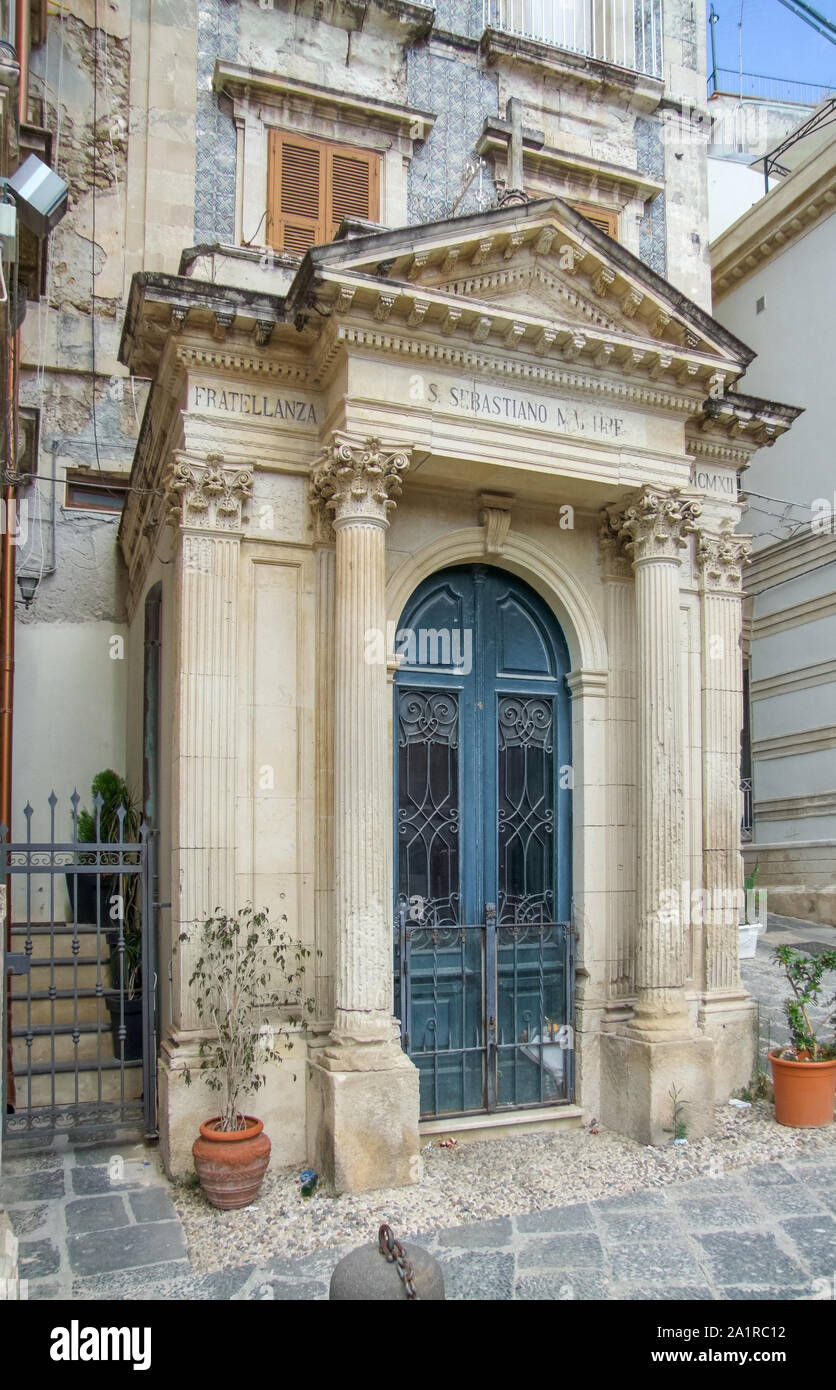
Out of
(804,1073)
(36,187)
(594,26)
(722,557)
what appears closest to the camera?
(36,187)

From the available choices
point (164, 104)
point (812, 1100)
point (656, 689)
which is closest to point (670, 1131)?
point (812, 1100)

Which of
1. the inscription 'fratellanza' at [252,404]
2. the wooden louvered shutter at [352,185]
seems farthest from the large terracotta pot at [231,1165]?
the wooden louvered shutter at [352,185]

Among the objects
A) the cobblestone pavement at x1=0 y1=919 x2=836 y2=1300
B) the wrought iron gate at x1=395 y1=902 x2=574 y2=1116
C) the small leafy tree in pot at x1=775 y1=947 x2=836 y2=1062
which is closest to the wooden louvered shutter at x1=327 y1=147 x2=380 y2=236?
the wrought iron gate at x1=395 y1=902 x2=574 y2=1116

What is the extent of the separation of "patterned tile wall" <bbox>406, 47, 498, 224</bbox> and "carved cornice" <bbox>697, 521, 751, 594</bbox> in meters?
4.94

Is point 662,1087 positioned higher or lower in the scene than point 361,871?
lower

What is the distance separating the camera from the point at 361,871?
21.7 ft

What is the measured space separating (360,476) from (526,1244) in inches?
183

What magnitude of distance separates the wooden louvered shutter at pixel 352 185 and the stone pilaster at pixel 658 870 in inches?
195

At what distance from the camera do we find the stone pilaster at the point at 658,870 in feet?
23.7

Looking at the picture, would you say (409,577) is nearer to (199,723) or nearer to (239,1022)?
(199,723)

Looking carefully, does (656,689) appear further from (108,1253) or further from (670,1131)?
(108,1253)

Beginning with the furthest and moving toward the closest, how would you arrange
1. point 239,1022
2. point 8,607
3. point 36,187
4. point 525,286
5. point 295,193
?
1. point 295,193
2. point 8,607
3. point 525,286
4. point 239,1022
5. point 36,187

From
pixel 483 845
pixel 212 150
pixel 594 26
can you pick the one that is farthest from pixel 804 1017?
pixel 594 26

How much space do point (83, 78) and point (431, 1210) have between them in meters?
11.2
